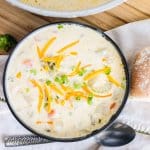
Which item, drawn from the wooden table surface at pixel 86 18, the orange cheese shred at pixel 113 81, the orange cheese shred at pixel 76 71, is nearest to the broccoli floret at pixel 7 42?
the wooden table surface at pixel 86 18

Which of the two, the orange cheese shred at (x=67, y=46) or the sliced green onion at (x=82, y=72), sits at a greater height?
the orange cheese shred at (x=67, y=46)

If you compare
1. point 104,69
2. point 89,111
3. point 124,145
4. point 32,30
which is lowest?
point 124,145

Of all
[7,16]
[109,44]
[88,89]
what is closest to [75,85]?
[88,89]

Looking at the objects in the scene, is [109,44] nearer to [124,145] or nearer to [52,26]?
[52,26]

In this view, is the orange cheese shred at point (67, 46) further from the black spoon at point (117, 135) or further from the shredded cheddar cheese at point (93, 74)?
the black spoon at point (117, 135)

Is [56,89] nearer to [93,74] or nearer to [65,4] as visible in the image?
[93,74]

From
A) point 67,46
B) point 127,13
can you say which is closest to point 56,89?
point 67,46
